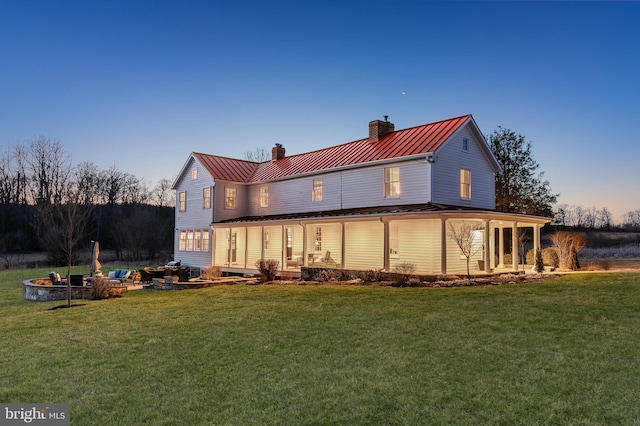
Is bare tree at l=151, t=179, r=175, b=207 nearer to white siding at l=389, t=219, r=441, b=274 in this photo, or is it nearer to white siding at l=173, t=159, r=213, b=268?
white siding at l=173, t=159, r=213, b=268

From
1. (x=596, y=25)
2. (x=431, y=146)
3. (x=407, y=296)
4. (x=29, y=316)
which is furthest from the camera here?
(x=431, y=146)

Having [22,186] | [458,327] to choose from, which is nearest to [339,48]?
A: [458,327]

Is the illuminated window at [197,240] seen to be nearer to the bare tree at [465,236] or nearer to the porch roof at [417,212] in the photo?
the porch roof at [417,212]

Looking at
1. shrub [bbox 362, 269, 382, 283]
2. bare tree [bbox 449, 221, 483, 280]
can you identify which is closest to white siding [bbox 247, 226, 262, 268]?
→ shrub [bbox 362, 269, 382, 283]

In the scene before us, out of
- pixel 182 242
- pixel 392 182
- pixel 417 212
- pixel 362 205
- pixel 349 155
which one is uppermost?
pixel 349 155

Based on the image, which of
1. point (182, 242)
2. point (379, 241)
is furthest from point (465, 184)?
point (182, 242)

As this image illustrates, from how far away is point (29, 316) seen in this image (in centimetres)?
1274

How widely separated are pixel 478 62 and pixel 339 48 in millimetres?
6690

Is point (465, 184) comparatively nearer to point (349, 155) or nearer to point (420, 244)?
point (420, 244)

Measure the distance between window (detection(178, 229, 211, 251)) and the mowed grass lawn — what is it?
51.9 ft

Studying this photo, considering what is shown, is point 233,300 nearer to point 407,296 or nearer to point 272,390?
point 407,296

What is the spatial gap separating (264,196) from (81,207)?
2217 centimetres

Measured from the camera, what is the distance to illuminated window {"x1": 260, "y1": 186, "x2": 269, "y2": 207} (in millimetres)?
28875

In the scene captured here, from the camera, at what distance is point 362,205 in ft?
74.3
